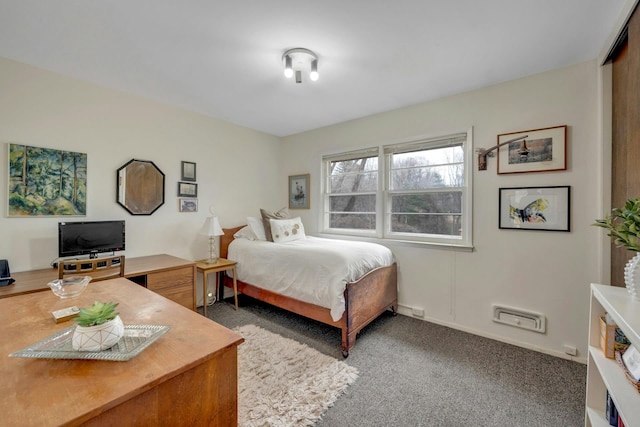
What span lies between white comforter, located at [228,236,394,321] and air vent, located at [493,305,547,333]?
3.54 ft

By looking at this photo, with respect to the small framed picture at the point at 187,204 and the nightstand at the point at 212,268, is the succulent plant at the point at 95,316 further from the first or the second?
the small framed picture at the point at 187,204

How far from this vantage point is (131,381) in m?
0.73

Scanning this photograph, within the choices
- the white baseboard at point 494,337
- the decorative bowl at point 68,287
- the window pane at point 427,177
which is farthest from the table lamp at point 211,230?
the white baseboard at point 494,337

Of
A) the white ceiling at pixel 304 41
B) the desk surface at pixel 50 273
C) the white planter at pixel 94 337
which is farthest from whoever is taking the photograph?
the desk surface at pixel 50 273

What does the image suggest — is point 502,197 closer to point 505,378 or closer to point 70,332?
point 505,378

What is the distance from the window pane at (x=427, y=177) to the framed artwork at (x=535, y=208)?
1.53ft

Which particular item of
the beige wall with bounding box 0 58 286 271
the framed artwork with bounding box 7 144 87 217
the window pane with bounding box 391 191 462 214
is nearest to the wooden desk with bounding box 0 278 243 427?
the framed artwork with bounding box 7 144 87 217

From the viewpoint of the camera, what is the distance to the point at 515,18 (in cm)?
165

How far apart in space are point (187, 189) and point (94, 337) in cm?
264

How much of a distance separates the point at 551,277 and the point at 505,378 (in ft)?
3.07

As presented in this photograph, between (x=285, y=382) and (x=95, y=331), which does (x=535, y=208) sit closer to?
(x=285, y=382)

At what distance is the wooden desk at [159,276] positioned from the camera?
6.84ft

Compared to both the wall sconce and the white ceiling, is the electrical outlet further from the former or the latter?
the white ceiling

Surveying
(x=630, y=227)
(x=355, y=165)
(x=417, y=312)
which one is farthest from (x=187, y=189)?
(x=630, y=227)
